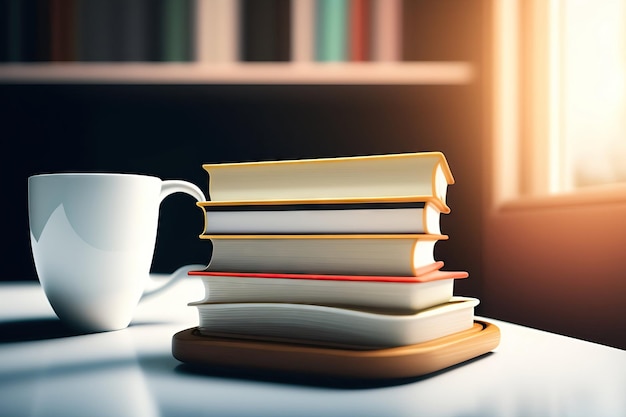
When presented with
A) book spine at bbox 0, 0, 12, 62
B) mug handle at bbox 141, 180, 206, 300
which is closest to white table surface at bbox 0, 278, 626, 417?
mug handle at bbox 141, 180, 206, 300

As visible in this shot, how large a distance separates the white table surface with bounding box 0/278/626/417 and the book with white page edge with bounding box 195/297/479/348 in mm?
30

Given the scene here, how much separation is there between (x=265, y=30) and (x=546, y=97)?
53 cm

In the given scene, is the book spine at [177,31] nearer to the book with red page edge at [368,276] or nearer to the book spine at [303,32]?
the book spine at [303,32]

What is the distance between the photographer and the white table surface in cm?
34

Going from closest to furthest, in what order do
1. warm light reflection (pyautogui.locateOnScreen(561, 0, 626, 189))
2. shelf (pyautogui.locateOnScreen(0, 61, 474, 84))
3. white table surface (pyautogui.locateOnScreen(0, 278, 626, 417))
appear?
white table surface (pyautogui.locateOnScreen(0, 278, 626, 417))
warm light reflection (pyautogui.locateOnScreen(561, 0, 626, 189))
shelf (pyautogui.locateOnScreen(0, 61, 474, 84))

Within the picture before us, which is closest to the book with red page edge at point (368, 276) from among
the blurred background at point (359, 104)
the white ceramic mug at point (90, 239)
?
the white ceramic mug at point (90, 239)

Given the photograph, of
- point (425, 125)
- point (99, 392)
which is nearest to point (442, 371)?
point (99, 392)

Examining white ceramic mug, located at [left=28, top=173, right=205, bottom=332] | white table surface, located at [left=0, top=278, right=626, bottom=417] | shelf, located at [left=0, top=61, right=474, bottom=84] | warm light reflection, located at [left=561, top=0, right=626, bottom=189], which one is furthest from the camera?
shelf, located at [left=0, top=61, right=474, bottom=84]

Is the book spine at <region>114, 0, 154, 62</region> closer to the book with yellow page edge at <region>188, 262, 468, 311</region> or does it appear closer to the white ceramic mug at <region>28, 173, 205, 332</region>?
the white ceramic mug at <region>28, 173, 205, 332</region>

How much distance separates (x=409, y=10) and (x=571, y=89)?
1.25ft

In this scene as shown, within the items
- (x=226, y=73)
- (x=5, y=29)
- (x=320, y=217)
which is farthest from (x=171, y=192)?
(x=5, y=29)

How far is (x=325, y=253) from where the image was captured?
0.45 m

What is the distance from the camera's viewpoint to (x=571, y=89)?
3.60 feet

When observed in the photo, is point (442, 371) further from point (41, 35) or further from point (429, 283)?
point (41, 35)
